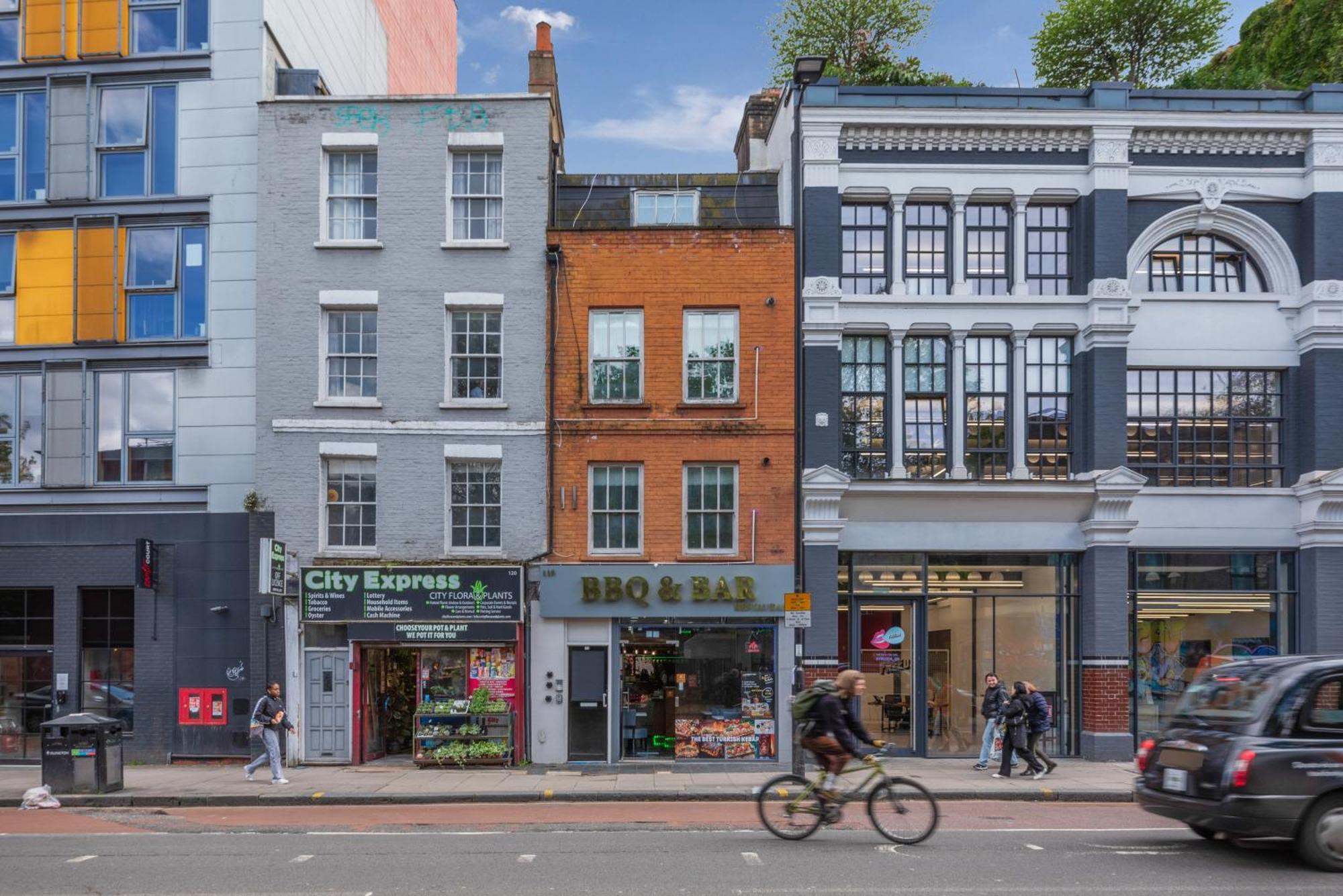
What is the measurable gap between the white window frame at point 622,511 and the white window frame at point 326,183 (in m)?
5.81

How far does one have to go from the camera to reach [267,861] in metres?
11.0

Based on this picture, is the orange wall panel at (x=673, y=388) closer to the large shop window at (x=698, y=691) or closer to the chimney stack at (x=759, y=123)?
the large shop window at (x=698, y=691)

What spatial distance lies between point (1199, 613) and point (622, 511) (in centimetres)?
1095

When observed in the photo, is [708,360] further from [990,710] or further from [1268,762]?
[1268,762]

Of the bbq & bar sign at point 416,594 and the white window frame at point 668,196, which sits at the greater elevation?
the white window frame at point 668,196

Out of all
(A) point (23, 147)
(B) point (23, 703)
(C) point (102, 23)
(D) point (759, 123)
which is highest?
(C) point (102, 23)

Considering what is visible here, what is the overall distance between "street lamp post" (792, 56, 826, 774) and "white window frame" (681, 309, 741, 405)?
3.34ft

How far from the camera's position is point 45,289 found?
67.7 feet

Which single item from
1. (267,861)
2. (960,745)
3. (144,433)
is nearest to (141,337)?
(144,433)

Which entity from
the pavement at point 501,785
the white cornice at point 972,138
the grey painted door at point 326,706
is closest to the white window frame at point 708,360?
the white cornice at point 972,138

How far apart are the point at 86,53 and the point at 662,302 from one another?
38.9ft

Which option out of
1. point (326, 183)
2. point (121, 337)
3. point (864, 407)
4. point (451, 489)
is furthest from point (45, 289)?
point (864, 407)

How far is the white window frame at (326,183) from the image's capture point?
2027cm

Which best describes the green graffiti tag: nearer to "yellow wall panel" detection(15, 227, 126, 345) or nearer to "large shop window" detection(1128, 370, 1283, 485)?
"yellow wall panel" detection(15, 227, 126, 345)
